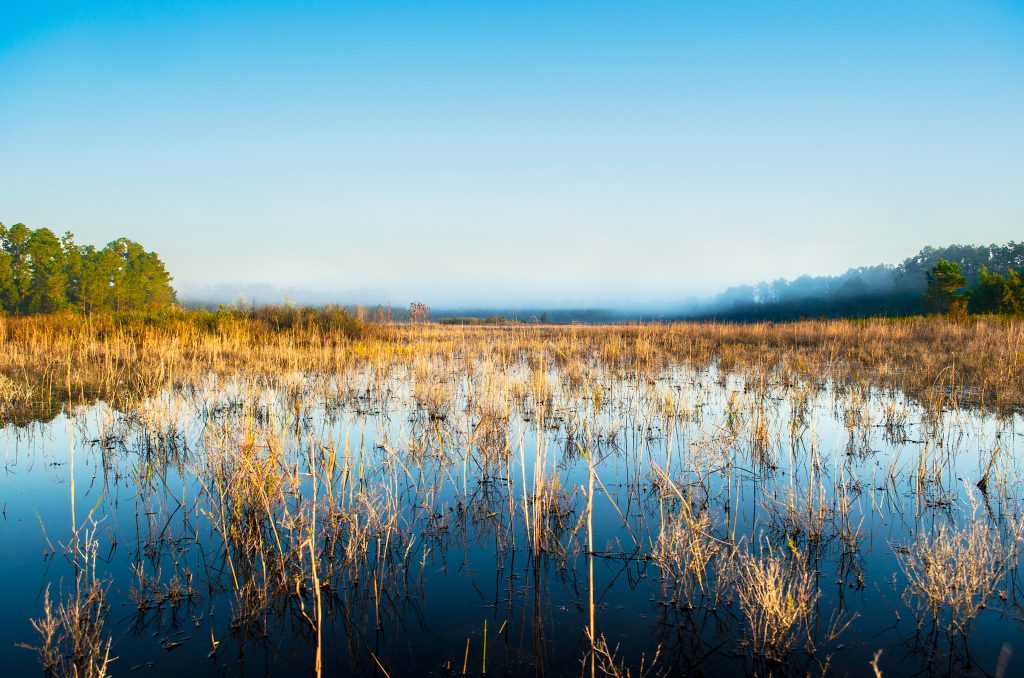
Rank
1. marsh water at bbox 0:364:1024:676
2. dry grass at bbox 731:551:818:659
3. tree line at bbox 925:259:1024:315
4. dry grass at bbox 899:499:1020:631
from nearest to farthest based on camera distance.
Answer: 1. dry grass at bbox 731:551:818:659
2. marsh water at bbox 0:364:1024:676
3. dry grass at bbox 899:499:1020:631
4. tree line at bbox 925:259:1024:315

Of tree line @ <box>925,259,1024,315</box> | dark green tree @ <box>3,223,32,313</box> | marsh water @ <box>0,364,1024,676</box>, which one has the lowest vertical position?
marsh water @ <box>0,364,1024,676</box>

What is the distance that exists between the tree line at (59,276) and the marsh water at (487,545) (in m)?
44.9

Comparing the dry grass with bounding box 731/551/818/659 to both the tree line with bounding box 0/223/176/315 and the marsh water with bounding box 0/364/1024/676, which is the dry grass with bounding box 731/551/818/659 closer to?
the marsh water with bounding box 0/364/1024/676

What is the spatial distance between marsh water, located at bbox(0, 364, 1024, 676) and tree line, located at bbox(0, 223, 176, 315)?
147ft

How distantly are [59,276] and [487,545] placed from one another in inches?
2706

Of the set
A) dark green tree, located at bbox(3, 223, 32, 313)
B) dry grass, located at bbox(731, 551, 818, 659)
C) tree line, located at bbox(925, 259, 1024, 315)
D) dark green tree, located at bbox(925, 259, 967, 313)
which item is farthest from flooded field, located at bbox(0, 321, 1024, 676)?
dark green tree, located at bbox(3, 223, 32, 313)

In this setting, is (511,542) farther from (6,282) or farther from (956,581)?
(6,282)

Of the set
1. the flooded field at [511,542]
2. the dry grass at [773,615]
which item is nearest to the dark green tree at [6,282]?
the flooded field at [511,542]

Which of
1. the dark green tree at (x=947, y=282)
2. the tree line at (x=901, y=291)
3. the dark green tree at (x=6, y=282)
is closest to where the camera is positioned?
the dark green tree at (x=947, y=282)

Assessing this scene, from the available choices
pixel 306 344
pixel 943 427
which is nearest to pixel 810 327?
pixel 943 427

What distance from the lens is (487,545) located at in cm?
411

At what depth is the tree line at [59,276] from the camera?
5394cm

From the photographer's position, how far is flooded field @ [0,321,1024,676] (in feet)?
9.41

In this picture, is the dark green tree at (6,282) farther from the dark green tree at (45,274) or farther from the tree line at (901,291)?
the tree line at (901,291)
